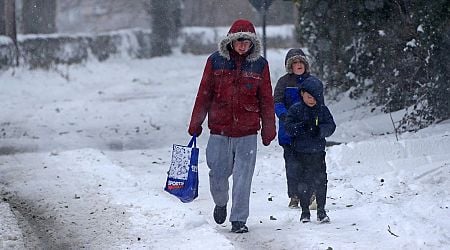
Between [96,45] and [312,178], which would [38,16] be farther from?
[312,178]

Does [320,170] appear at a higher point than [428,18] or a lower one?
lower

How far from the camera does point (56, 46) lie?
2936 cm

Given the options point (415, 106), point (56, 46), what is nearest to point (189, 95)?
point (56, 46)

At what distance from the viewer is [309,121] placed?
778 cm

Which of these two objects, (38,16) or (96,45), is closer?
(96,45)

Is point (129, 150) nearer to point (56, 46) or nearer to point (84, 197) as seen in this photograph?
point (84, 197)

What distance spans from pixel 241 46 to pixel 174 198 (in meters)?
2.45

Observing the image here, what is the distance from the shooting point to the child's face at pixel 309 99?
7.68 meters

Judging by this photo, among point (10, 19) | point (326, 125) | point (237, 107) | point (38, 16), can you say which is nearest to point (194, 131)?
point (237, 107)

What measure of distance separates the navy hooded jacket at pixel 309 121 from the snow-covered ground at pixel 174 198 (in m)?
0.75

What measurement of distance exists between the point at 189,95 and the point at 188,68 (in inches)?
370

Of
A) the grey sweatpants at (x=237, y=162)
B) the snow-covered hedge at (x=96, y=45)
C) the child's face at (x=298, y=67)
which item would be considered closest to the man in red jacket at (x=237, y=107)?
the grey sweatpants at (x=237, y=162)

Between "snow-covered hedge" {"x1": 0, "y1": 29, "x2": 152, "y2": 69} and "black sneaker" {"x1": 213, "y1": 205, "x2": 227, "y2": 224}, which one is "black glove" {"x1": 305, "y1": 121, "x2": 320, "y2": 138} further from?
"snow-covered hedge" {"x1": 0, "y1": 29, "x2": 152, "y2": 69}

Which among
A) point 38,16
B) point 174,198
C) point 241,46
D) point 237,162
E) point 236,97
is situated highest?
point 38,16
